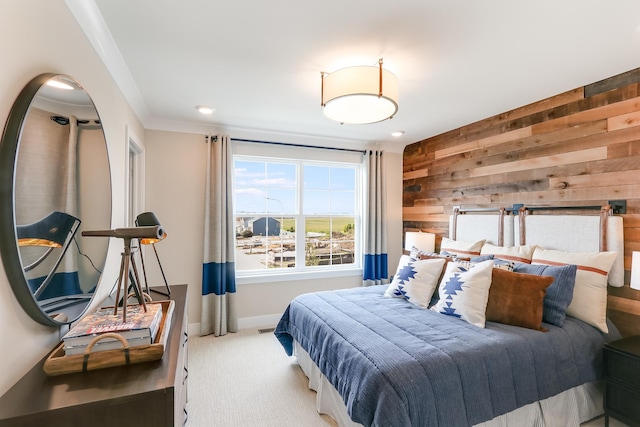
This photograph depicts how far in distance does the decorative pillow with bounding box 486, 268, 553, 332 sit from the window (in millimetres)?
2355

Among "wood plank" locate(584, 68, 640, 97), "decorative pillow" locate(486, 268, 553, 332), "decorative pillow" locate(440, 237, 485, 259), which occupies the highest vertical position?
"wood plank" locate(584, 68, 640, 97)

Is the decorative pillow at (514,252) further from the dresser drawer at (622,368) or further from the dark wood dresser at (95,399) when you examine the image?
the dark wood dresser at (95,399)

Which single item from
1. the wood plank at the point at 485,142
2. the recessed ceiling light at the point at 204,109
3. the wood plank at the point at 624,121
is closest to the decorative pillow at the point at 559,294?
the wood plank at the point at 624,121

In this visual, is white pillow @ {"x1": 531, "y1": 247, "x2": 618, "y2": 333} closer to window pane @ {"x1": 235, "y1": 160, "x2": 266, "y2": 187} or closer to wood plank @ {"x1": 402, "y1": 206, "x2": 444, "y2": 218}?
wood plank @ {"x1": 402, "y1": 206, "x2": 444, "y2": 218}

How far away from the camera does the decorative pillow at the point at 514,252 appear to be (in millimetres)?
2666

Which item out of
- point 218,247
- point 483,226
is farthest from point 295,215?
point 483,226

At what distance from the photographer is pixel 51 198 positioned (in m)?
1.17

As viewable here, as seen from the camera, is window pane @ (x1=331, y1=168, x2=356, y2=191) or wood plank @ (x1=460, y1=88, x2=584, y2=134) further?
window pane @ (x1=331, y1=168, x2=356, y2=191)

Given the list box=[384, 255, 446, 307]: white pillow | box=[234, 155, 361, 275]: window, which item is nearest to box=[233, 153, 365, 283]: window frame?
box=[234, 155, 361, 275]: window

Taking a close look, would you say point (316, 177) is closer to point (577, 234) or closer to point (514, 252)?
point (514, 252)

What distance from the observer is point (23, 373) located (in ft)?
3.53

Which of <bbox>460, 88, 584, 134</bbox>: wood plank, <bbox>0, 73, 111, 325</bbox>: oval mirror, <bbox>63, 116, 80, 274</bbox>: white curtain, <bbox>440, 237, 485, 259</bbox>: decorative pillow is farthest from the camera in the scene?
<bbox>440, 237, 485, 259</bbox>: decorative pillow

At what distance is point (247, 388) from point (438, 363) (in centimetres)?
163

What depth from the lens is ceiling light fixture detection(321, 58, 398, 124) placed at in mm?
1895
